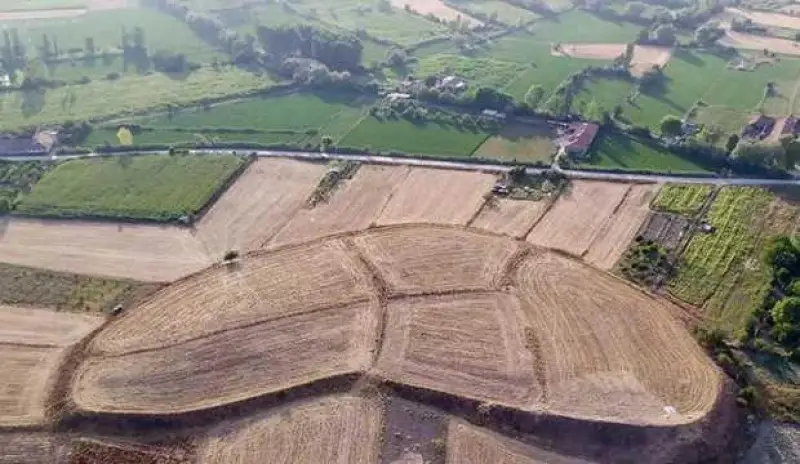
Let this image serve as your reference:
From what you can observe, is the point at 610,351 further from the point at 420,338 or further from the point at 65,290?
the point at 65,290

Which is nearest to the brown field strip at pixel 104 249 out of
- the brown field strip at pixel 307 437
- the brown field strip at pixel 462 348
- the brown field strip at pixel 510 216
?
the brown field strip at pixel 307 437

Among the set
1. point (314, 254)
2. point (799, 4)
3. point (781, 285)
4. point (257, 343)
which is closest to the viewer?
point (257, 343)

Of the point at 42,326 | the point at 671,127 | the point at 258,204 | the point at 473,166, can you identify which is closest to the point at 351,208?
the point at 258,204

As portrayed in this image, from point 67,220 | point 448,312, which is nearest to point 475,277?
point 448,312

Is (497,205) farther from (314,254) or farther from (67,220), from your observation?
(67,220)

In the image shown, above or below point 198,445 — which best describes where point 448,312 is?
above
